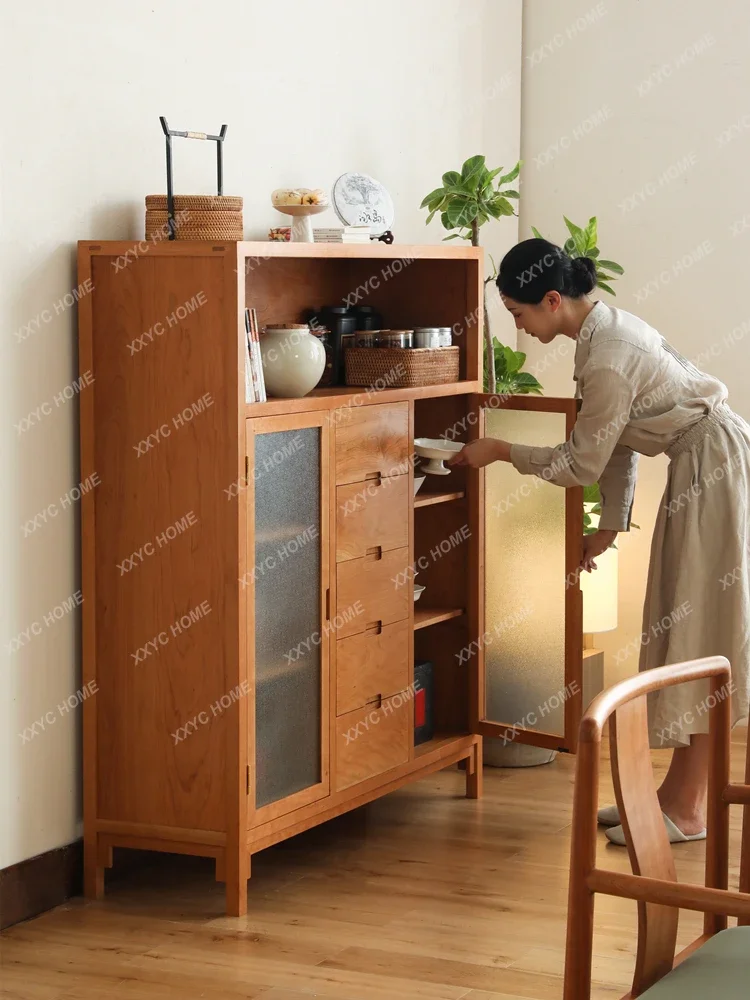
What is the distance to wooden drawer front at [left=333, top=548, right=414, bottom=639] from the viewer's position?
10.3 feet

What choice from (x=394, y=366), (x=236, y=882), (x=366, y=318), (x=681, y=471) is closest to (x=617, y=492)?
(x=681, y=471)

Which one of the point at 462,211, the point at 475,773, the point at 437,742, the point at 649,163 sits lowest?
the point at 475,773

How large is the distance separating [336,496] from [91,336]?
670mm

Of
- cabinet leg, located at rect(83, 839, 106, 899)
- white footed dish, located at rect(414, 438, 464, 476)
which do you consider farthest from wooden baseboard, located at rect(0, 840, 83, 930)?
white footed dish, located at rect(414, 438, 464, 476)

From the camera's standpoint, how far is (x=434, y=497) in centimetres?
352

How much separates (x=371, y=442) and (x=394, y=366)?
0.84 ft

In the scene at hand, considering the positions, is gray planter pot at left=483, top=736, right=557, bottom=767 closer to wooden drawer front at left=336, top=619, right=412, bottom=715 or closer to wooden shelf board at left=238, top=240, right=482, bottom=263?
wooden drawer front at left=336, top=619, right=412, bottom=715

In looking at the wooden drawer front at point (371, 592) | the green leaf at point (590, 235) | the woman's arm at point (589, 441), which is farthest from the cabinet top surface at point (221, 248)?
the green leaf at point (590, 235)

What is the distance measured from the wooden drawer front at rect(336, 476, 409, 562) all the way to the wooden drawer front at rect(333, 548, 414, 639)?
3cm

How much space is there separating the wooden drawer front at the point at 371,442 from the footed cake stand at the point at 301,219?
455mm

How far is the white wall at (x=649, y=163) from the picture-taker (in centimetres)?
428

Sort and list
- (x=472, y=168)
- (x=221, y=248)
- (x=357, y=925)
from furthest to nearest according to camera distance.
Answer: (x=472, y=168), (x=357, y=925), (x=221, y=248)

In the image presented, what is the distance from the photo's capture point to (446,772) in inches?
155

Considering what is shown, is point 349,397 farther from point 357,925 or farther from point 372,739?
point 357,925
